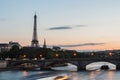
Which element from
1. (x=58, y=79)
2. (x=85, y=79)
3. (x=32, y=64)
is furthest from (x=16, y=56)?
(x=58, y=79)

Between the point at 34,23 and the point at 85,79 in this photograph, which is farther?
the point at 34,23

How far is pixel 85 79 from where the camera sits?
70.2 m

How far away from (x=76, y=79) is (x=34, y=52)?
5823cm

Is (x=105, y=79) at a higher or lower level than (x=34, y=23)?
lower

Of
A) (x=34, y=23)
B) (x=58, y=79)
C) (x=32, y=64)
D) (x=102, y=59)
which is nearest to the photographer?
(x=58, y=79)

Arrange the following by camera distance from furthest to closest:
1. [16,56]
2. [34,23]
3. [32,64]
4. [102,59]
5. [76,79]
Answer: [34,23] < [16,56] < [32,64] < [102,59] < [76,79]

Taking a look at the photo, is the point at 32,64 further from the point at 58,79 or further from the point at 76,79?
the point at 58,79

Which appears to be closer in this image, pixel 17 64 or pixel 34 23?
pixel 17 64

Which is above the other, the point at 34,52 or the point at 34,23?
the point at 34,23

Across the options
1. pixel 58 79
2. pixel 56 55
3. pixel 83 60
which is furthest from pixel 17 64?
pixel 58 79

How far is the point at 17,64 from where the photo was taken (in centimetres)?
10512

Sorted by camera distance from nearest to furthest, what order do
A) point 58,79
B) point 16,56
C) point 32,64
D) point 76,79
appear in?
point 58,79, point 76,79, point 32,64, point 16,56

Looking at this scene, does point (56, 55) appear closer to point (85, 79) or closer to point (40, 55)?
point (40, 55)

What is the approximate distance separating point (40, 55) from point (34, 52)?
2292mm
